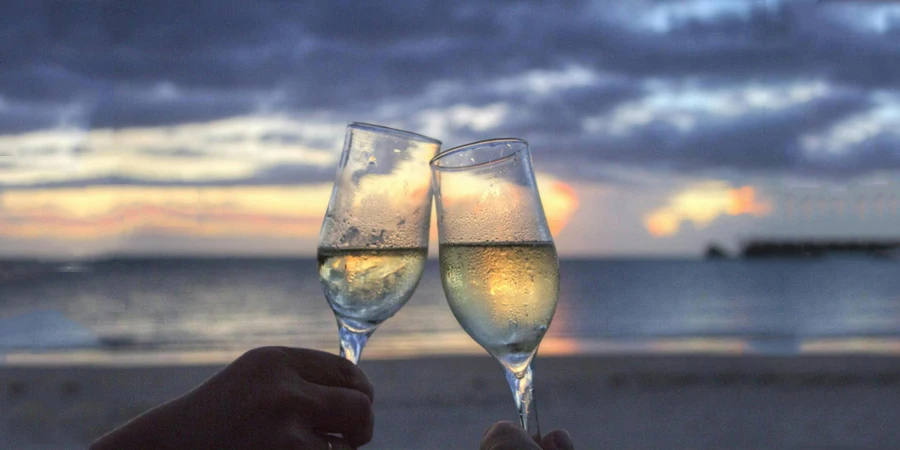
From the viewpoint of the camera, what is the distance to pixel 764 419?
22.3 feet

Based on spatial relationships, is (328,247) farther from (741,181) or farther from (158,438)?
(741,181)

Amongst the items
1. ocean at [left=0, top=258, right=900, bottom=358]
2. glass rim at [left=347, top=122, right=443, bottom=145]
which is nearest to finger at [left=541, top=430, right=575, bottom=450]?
glass rim at [left=347, top=122, right=443, bottom=145]

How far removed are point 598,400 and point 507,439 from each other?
22.9 feet

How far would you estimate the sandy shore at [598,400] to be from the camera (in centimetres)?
630

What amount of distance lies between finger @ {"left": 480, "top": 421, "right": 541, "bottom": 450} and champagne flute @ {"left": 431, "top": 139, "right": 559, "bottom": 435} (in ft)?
0.73

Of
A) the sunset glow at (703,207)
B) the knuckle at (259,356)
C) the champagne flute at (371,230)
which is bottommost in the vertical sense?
the sunset glow at (703,207)

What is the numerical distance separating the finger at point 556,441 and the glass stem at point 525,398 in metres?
0.02

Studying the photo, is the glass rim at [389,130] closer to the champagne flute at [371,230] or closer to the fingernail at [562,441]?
the champagne flute at [371,230]

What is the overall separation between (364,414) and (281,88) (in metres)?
33.6

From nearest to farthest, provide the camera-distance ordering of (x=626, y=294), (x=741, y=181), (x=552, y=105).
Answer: (x=552, y=105), (x=626, y=294), (x=741, y=181)

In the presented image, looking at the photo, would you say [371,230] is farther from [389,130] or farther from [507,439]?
[507,439]

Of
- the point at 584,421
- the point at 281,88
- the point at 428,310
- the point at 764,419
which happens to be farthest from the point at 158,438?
the point at 281,88

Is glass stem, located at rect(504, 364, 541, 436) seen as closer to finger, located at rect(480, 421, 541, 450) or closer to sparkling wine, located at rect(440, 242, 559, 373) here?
sparkling wine, located at rect(440, 242, 559, 373)

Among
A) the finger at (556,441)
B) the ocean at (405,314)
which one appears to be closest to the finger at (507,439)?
the finger at (556,441)
